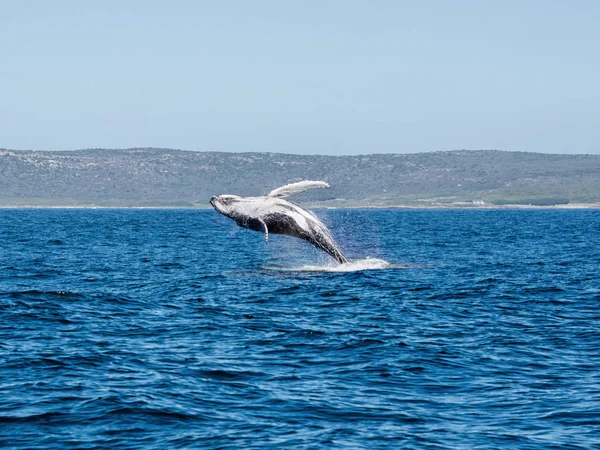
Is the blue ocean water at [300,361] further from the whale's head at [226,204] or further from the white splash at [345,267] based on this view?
the whale's head at [226,204]

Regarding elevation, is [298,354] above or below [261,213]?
below

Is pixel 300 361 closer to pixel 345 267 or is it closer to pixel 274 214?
pixel 274 214

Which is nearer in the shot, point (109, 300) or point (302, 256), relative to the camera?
point (109, 300)

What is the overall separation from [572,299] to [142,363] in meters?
17.3

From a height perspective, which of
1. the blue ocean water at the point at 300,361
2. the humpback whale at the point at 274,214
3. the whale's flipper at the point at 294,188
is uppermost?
the whale's flipper at the point at 294,188

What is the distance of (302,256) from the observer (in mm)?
51438

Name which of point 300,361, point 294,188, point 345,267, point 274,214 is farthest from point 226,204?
point 300,361

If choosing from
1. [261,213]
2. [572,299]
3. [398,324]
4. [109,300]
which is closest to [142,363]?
[398,324]

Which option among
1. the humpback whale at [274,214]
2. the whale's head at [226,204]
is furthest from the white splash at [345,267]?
the whale's head at [226,204]

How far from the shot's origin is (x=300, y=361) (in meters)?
21.0

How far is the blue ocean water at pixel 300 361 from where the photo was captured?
1583 centimetres

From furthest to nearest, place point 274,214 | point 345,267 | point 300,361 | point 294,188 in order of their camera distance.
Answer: point 345,267 < point 274,214 < point 294,188 < point 300,361

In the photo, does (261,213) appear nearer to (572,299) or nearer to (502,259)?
(572,299)

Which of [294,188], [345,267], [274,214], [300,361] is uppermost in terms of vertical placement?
[294,188]
